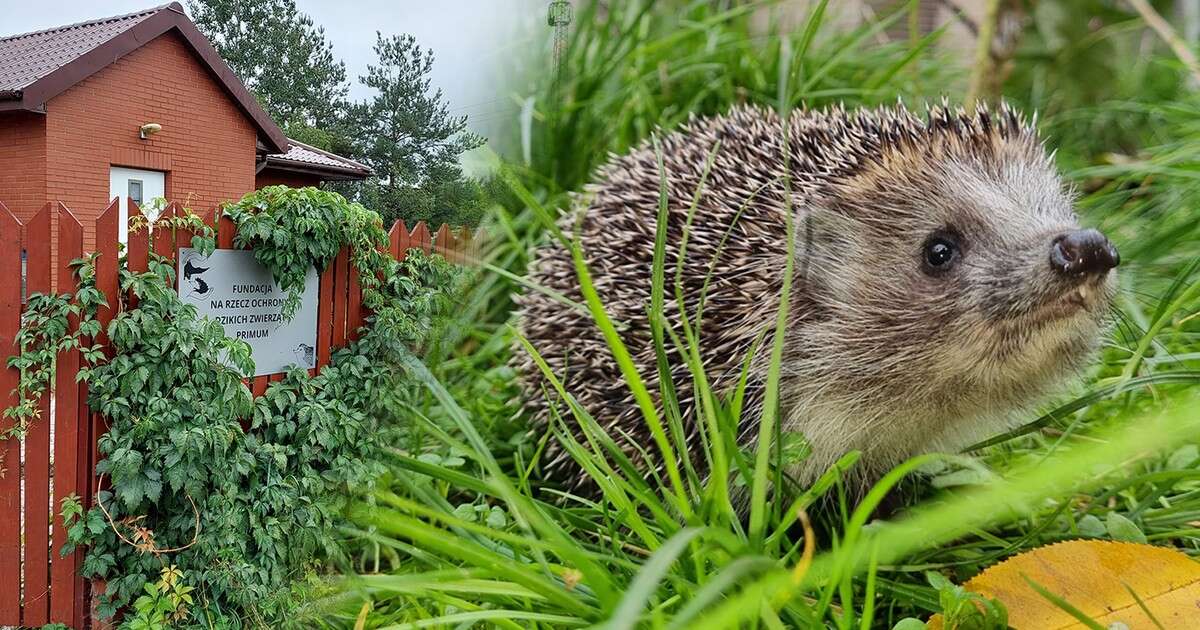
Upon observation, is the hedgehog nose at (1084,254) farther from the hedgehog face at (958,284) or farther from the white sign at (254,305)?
the white sign at (254,305)

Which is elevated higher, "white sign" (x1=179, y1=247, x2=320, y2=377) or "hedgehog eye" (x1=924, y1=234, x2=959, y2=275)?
"hedgehog eye" (x1=924, y1=234, x2=959, y2=275)

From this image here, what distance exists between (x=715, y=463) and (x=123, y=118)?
3.25 ft

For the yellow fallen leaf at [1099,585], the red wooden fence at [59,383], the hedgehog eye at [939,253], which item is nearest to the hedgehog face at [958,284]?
the hedgehog eye at [939,253]

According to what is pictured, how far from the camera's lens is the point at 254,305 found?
1411mm

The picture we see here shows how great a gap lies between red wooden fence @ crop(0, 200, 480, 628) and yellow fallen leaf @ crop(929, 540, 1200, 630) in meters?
0.91

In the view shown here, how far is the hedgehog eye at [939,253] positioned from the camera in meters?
1.14

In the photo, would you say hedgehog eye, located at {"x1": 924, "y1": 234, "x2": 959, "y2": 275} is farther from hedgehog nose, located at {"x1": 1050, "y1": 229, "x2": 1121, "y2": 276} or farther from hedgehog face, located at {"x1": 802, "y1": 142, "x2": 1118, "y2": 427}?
hedgehog nose, located at {"x1": 1050, "y1": 229, "x2": 1121, "y2": 276}

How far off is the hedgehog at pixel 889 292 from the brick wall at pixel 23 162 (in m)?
0.78

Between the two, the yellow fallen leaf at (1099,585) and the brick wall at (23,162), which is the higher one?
the brick wall at (23,162)

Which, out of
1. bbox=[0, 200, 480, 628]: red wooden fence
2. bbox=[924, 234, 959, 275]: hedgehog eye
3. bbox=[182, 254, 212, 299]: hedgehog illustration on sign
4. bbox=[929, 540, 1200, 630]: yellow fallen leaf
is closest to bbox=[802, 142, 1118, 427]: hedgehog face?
bbox=[924, 234, 959, 275]: hedgehog eye

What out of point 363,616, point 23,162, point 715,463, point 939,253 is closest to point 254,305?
point 23,162

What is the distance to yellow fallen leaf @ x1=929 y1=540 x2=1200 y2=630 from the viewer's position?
81 cm

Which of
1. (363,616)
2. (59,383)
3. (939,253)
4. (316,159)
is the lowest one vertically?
(363,616)

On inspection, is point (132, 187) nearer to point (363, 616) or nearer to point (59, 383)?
point (59, 383)
